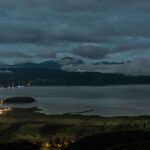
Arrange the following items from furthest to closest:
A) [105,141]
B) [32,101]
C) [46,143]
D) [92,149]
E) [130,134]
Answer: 1. [32,101]
2. [46,143]
3. [130,134]
4. [105,141]
5. [92,149]

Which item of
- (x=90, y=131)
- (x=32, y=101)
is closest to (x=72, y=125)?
(x=90, y=131)

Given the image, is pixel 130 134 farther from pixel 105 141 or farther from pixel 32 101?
pixel 32 101

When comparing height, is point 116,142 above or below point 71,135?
above

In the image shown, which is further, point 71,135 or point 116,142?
point 71,135

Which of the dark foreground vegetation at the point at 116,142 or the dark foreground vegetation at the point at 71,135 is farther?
the dark foreground vegetation at the point at 71,135

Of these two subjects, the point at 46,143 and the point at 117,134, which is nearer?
the point at 117,134

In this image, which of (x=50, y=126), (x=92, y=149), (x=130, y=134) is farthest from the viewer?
(x=50, y=126)

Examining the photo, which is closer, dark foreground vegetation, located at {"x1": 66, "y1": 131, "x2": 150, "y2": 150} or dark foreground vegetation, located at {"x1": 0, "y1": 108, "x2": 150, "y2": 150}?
dark foreground vegetation, located at {"x1": 66, "y1": 131, "x2": 150, "y2": 150}

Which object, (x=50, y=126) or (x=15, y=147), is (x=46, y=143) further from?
(x=50, y=126)
